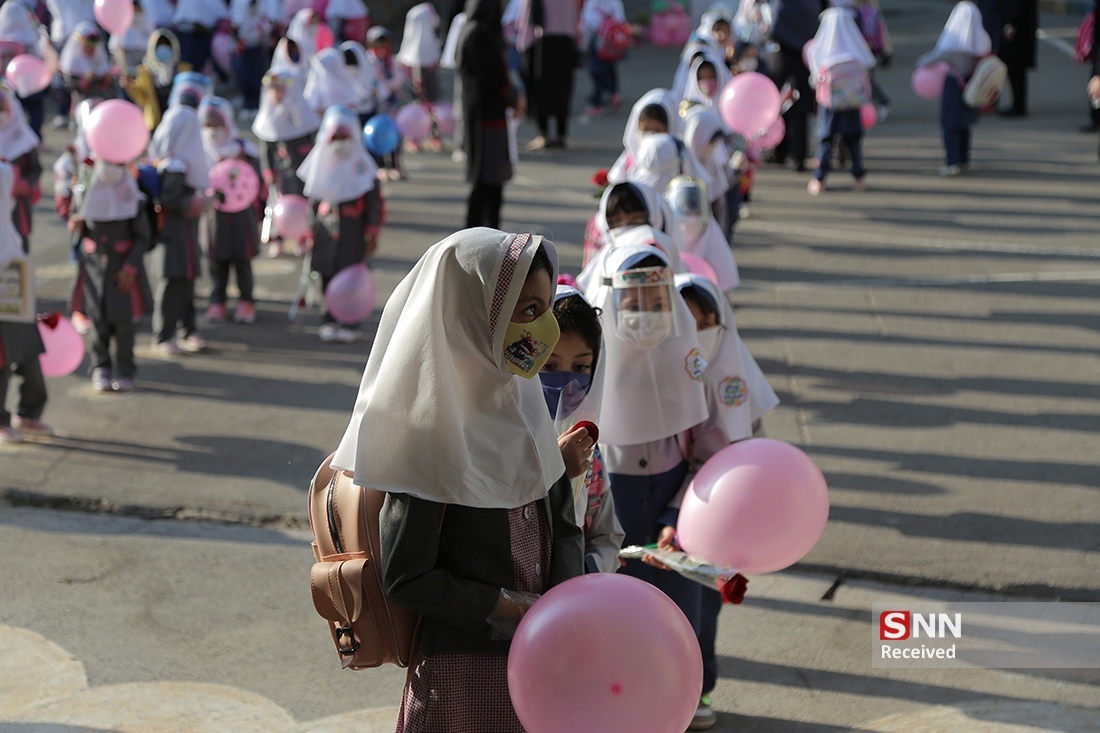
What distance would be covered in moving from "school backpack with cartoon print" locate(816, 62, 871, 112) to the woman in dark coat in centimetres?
372

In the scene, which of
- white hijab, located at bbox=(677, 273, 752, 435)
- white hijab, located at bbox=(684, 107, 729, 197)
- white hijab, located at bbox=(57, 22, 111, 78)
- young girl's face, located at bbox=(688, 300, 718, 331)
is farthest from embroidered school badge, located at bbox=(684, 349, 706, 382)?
white hijab, located at bbox=(57, 22, 111, 78)

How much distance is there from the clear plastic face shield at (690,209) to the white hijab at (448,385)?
4.39 meters

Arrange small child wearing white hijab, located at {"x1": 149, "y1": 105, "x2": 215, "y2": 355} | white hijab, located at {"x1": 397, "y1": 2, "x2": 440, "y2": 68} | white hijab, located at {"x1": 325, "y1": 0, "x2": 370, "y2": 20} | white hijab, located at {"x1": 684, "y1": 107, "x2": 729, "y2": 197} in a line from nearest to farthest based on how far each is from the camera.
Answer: small child wearing white hijab, located at {"x1": 149, "y1": 105, "x2": 215, "y2": 355} → white hijab, located at {"x1": 684, "y1": 107, "x2": 729, "y2": 197} → white hijab, located at {"x1": 397, "y1": 2, "x2": 440, "y2": 68} → white hijab, located at {"x1": 325, "y1": 0, "x2": 370, "y2": 20}

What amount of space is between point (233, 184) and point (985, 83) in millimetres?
8084

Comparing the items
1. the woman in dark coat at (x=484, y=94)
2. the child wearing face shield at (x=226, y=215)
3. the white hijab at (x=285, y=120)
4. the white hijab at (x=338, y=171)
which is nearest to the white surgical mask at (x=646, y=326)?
the white hijab at (x=338, y=171)

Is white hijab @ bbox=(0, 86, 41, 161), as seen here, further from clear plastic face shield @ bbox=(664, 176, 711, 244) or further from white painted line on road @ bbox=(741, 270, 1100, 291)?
white painted line on road @ bbox=(741, 270, 1100, 291)

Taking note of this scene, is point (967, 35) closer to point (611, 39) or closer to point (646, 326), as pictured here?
point (611, 39)

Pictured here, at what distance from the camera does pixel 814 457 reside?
7.26 meters

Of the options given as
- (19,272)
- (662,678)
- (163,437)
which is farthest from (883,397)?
(662,678)

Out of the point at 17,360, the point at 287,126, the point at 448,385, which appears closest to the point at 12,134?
the point at 287,126

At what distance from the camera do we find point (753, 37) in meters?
15.2

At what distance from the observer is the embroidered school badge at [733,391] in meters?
4.60

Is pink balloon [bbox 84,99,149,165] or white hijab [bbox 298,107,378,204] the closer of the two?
pink balloon [bbox 84,99,149,165]

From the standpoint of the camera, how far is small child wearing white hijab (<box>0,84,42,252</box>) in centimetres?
920
